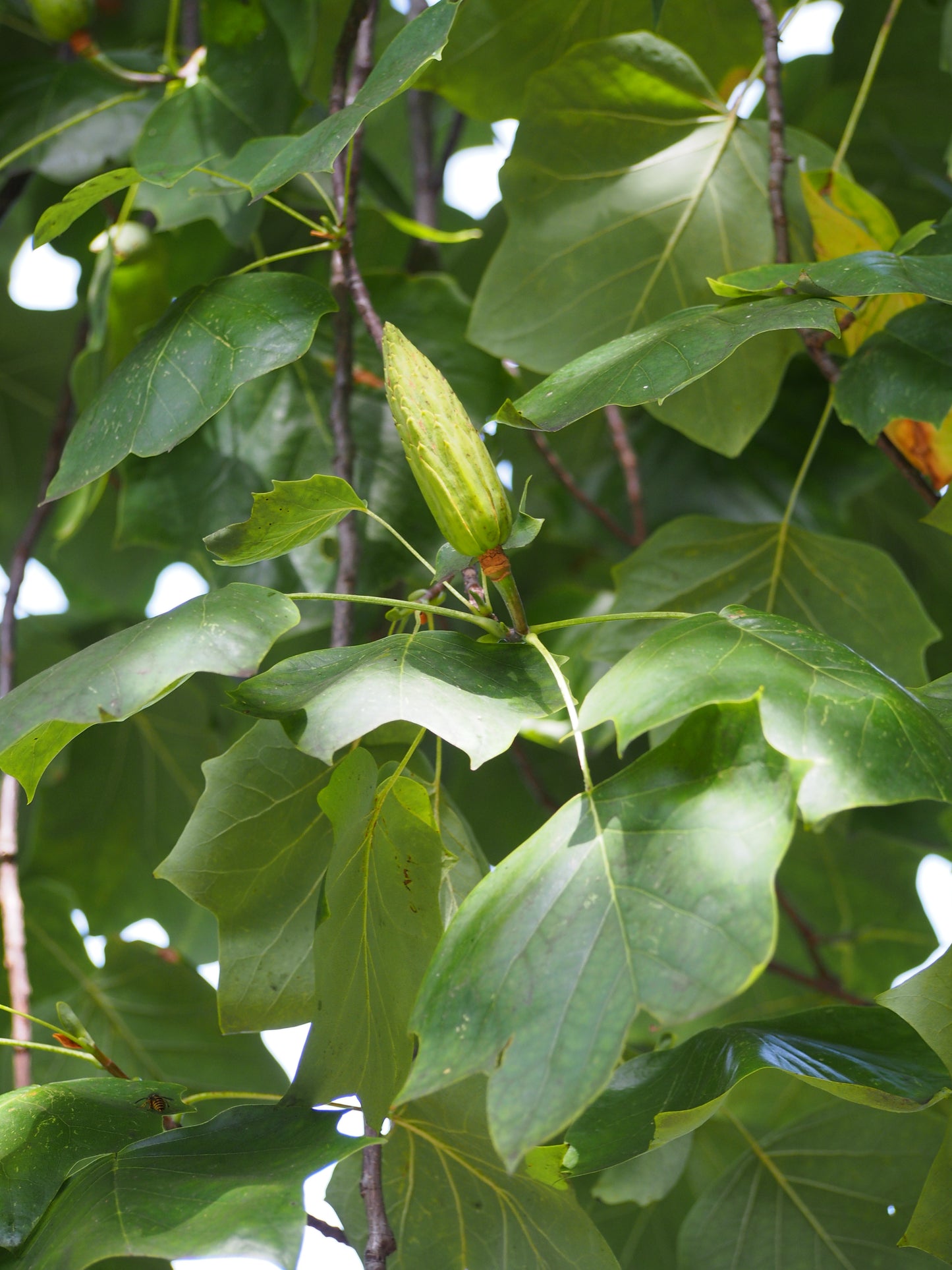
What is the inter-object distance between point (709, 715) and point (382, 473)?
0.50 m

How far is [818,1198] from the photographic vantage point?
28.3 inches

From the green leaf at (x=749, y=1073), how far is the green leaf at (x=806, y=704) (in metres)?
0.15

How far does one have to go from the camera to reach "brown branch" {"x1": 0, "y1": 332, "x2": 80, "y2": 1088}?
0.68 metres

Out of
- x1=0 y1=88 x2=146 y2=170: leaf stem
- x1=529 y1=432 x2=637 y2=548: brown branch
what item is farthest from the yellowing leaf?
x1=0 y1=88 x2=146 y2=170: leaf stem

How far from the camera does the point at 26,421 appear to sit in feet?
3.75

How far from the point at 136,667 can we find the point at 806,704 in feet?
0.84

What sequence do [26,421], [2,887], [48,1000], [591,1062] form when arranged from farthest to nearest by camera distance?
[26,421]
[48,1000]
[2,887]
[591,1062]

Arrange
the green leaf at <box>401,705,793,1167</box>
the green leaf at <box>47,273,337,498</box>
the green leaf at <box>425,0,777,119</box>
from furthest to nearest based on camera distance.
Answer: the green leaf at <box>425,0,777,119</box>
the green leaf at <box>47,273,337,498</box>
the green leaf at <box>401,705,793,1167</box>

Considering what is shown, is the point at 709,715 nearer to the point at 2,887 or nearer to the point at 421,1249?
the point at 421,1249

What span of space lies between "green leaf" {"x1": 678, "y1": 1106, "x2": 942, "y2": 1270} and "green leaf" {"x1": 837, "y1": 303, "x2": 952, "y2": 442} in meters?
0.48

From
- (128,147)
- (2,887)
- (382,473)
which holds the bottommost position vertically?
(2,887)

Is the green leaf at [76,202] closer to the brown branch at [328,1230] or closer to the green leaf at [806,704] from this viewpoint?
the green leaf at [806,704]

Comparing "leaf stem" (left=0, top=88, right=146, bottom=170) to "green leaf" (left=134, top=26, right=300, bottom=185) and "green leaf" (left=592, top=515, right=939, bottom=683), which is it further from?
"green leaf" (left=592, top=515, right=939, bottom=683)

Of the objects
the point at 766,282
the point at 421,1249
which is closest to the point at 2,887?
the point at 421,1249
